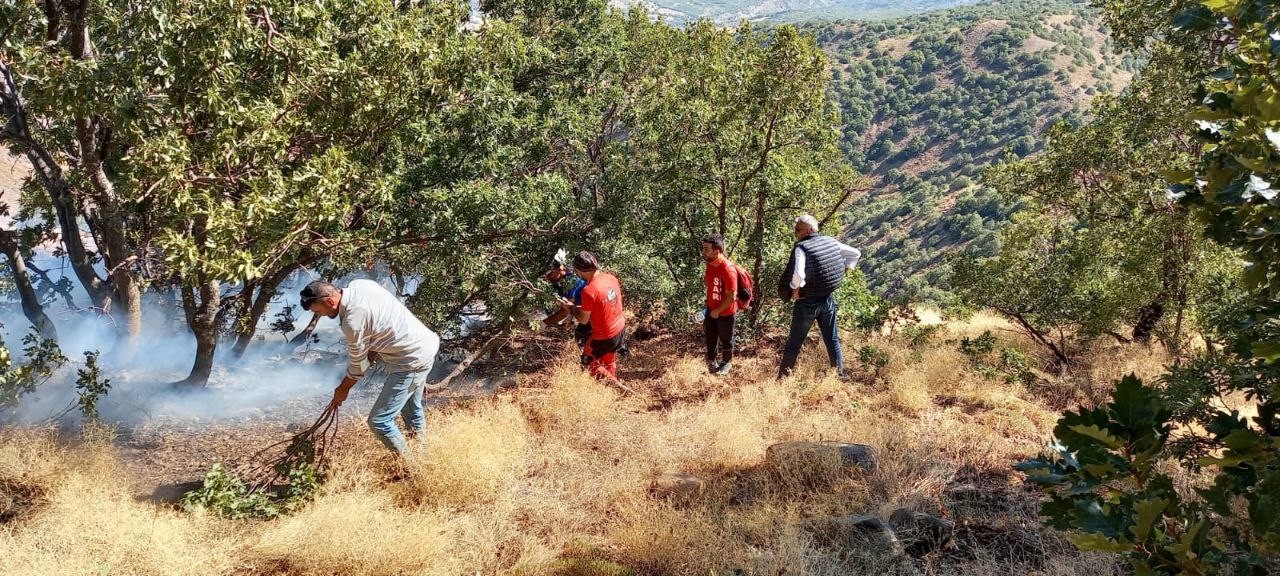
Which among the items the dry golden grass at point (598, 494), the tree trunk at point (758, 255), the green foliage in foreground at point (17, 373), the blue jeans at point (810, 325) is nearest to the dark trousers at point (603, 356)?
the dry golden grass at point (598, 494)

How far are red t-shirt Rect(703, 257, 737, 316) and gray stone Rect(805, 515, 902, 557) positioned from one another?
2799mm

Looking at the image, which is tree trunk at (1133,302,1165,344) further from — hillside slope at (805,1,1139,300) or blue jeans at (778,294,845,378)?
hillside slope at (805,1,1139,300)

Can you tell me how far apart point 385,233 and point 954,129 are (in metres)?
105

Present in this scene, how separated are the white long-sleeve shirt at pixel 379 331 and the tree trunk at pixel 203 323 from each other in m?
3.24

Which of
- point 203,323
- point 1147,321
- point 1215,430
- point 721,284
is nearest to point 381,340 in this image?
point 721,284

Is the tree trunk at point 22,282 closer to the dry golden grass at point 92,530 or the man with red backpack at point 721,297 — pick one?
the dry golden grass at point 92,530

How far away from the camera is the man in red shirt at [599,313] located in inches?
243

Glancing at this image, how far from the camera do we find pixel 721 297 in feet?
21.6

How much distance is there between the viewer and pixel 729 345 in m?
6.97

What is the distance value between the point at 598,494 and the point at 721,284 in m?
2.67

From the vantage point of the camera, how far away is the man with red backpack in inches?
252

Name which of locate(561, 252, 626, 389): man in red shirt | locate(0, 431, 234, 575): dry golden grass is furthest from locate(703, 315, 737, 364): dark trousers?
locate(0, 431, 234, 575): dry golden grass

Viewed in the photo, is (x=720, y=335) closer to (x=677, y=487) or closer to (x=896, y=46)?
(x=677, y=487)

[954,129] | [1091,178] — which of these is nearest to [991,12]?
[954,129]
